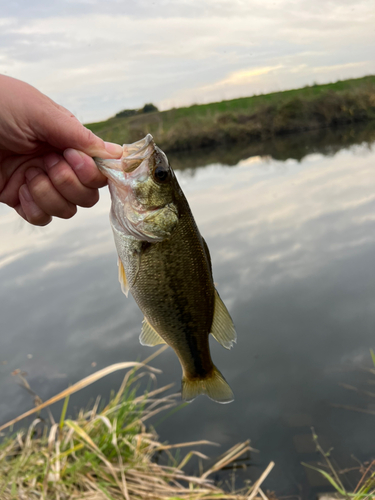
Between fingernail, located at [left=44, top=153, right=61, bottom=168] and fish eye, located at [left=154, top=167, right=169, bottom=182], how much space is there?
89 cm

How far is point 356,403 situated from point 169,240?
6.81 metres

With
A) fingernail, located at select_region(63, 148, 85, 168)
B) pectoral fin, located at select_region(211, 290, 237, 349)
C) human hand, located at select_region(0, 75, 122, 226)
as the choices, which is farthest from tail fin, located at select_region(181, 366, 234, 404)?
fingernail, located at select_region(63, 148, 85, 168)

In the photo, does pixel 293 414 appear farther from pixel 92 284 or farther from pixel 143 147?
pixel 92 284

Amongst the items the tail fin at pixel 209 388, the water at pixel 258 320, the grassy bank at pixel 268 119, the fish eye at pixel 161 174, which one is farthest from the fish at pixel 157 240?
the grassy bank at pixel 268 119

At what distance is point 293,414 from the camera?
24.7 feet

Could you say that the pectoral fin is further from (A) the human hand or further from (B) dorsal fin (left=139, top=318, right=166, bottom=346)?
(A) the human hand

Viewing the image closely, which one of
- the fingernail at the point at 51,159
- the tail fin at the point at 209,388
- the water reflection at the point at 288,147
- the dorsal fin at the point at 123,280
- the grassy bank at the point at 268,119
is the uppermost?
the grassy bank at the point at 268,119

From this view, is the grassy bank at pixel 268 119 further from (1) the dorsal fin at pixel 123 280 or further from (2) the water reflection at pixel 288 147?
(1) the dorsal fin at pixel 123 280

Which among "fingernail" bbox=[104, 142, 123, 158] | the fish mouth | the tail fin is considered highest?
"fingernail" bbox=[104, 142, 123, 158]

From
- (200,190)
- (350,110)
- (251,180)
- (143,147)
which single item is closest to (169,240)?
(143,147)

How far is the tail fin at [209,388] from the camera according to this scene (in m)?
2.55

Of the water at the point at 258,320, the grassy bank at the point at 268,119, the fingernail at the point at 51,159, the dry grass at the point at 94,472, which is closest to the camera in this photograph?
the fingernail at the point at 51,159

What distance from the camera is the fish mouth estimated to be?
224 cm

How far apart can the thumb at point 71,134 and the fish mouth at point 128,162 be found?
20 centimetres
